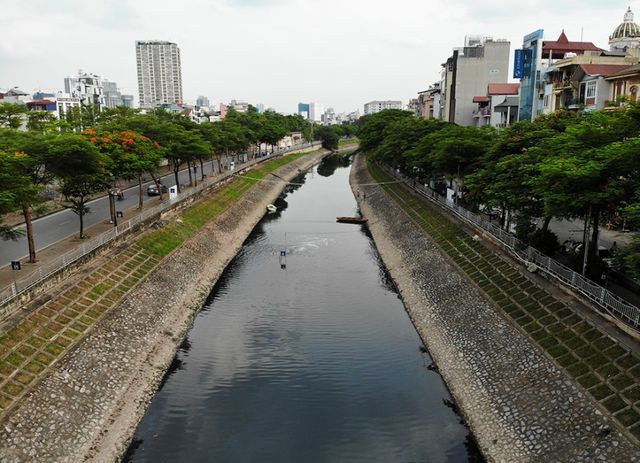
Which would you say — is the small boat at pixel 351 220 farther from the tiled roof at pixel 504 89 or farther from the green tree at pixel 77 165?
the tiled roof at pixel 504 89

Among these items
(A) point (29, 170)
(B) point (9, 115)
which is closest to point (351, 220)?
(A) point (29, 170)

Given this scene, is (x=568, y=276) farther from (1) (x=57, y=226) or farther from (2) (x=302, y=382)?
(1) (x=57, y=226)

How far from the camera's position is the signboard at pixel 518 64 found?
74.6 meters

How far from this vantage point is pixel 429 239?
5131 centimetres

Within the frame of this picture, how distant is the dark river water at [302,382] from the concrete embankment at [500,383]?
129cm

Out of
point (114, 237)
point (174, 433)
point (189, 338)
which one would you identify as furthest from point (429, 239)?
point (174, 433)

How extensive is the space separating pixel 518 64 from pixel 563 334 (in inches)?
2363

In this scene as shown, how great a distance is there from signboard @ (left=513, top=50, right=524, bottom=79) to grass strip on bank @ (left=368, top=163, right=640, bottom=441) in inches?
1640

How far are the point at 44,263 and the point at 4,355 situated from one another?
12.1m

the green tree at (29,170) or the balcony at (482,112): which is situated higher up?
the balcony at (482,112)

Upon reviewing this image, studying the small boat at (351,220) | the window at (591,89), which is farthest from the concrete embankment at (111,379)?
the window at (591,89)

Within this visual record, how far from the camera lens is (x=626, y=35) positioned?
83250mm

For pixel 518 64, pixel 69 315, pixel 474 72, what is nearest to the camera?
pixel 69 315

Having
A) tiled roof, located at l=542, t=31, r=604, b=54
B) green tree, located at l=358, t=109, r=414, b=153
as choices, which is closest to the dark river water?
tiled roof, located at l=542, t=31, r=604, b=54
